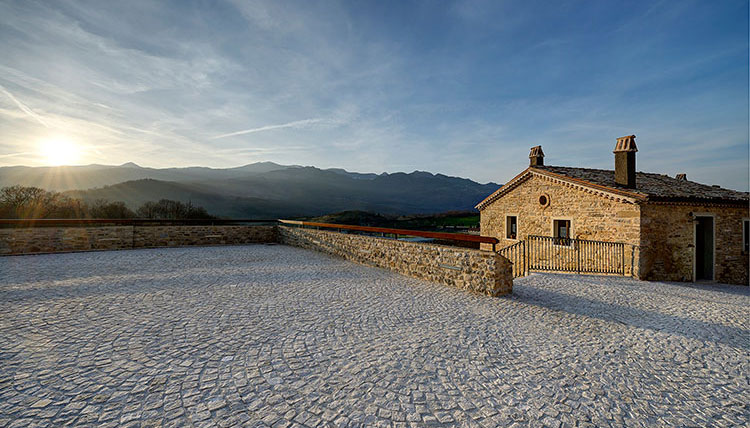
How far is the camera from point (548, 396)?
3.30 m

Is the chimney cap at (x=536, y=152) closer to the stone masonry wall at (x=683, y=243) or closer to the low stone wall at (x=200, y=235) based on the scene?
the stone masonry wall at (x=683, y=243)

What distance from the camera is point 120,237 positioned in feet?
47.2

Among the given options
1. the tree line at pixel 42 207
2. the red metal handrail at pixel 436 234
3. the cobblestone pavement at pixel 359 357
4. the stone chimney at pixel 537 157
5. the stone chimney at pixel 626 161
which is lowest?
the cobblestone pavement at pixel 359 357

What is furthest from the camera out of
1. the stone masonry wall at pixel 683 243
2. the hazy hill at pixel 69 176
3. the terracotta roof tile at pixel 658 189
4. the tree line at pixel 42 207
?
the hazy hill at pixel 69 176

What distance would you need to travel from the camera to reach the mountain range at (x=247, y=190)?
7254cm

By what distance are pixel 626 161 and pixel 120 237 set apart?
23.1m

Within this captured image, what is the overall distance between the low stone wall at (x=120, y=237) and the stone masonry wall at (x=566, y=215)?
13.4 m

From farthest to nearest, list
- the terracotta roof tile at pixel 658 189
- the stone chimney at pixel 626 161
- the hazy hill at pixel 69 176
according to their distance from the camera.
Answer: the hazy hill at pixel 69 176, the stone chimney at pixel 626 161, the terracotta roof tile at pixel 658 189

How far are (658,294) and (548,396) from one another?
7990 millimetres

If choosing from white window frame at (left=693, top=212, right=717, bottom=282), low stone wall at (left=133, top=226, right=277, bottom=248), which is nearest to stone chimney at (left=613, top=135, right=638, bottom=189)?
white window frame at (left=693, top=212, right=717, bottom=282)

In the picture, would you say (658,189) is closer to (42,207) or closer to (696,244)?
(696,244)

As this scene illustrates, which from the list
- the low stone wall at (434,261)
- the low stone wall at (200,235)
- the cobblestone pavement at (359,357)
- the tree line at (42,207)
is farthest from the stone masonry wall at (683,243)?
the tree line at (42,207)

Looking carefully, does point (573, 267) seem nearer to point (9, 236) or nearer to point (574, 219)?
point (574, 219)

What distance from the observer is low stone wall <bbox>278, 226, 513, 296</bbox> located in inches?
281
